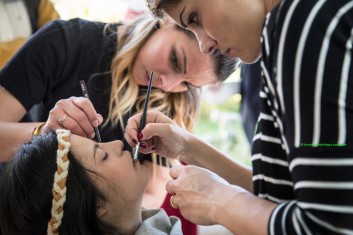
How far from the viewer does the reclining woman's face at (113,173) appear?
102 centimetres

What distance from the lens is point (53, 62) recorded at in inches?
53.4

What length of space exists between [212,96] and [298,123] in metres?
1.83

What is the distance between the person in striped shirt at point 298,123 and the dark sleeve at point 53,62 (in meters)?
0.75

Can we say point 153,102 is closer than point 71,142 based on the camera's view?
No

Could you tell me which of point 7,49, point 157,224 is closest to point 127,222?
point 157,224

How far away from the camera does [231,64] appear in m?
1.44

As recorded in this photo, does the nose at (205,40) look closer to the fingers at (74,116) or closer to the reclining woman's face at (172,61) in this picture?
the fingers at (74,116)

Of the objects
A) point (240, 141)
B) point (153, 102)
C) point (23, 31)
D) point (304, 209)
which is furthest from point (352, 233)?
point (240, 141)

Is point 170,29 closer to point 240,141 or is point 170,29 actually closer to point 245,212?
point 245,212

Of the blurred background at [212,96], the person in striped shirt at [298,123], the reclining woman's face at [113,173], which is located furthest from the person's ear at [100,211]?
the blurred background at [212,96]

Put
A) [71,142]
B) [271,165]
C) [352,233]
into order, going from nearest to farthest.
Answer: [352,233] → [271,165] → [71,142]

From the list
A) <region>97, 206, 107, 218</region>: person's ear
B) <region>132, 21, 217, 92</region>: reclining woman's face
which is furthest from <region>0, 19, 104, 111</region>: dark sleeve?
<region>97, 206, 107, 218</region>: person's ear

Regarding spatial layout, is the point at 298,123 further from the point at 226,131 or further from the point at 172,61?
the point at 226,131

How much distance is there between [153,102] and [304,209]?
101 cm
